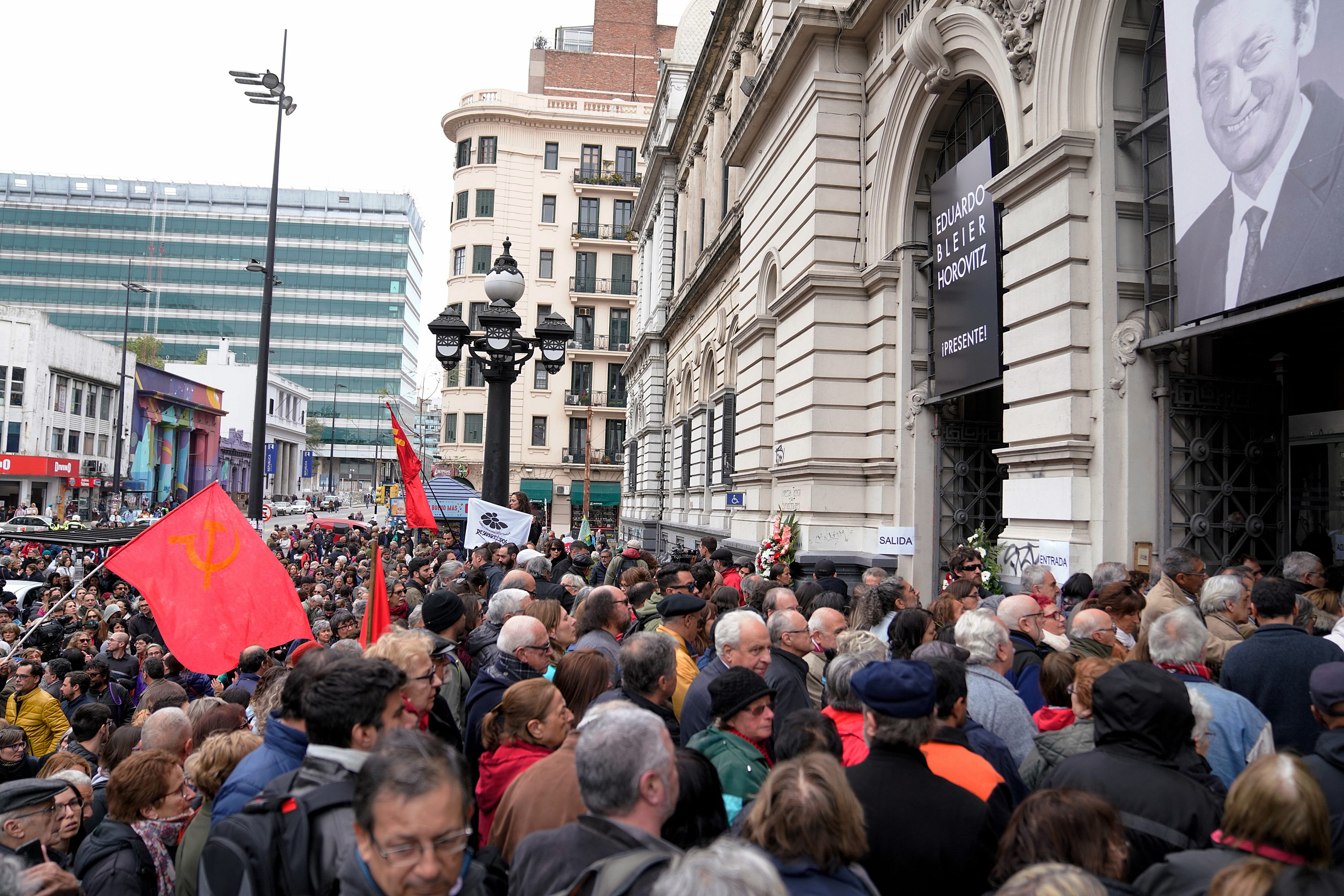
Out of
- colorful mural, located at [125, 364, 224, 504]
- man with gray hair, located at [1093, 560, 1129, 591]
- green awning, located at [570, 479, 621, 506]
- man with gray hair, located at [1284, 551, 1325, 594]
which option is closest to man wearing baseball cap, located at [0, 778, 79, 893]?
man with gray hair, located at [1093, 560, 1129, 591]

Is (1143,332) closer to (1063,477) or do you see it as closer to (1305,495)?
(1063,477)

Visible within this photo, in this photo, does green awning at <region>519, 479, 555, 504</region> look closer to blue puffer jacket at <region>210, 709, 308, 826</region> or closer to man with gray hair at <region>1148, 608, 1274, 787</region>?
man with gray hair at <region>1148, 608, 1274, 787</region>

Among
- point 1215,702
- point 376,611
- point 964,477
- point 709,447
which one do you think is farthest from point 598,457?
point 1215,702

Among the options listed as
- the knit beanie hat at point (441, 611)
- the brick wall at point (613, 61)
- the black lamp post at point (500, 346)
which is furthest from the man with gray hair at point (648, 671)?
the brick wall at point (613, 61)

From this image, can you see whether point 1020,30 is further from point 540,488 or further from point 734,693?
point 540,488

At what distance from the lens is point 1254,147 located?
777cm

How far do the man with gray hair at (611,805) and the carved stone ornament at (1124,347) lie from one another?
7.95m

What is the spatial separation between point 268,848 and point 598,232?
6071 centimetres

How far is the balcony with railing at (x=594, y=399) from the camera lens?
A: 60.2 m

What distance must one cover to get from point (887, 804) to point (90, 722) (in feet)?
17.8

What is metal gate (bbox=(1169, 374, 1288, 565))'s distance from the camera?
369 inches

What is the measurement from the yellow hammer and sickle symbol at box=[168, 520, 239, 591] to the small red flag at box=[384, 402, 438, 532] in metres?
6.22

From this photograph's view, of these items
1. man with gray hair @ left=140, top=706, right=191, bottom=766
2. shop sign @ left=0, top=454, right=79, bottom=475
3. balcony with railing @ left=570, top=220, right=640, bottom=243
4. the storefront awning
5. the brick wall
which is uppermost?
the brick wall

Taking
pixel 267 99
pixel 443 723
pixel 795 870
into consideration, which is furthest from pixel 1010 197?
pixel 267 99
